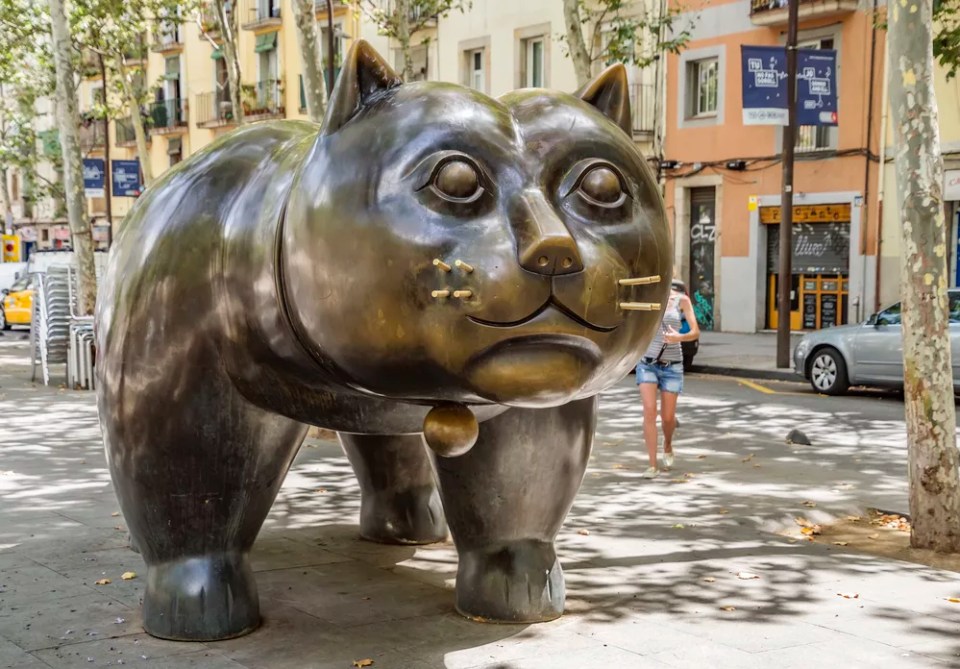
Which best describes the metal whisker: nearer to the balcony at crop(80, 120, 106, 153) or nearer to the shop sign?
the shop sign

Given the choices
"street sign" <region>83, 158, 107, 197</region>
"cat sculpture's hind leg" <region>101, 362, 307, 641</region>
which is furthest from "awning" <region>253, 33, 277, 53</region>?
"cat sculpture's hind leg" <region>101, 362, 307, 641</region>

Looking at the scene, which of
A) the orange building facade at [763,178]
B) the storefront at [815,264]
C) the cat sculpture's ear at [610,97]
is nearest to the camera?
the cat sculpture's ear at [610,97]

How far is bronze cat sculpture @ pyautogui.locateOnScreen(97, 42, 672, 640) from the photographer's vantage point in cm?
321

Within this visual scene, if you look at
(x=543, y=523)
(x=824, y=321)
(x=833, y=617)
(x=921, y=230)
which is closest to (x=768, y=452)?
(x=921, y=230)

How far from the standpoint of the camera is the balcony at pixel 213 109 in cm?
3866

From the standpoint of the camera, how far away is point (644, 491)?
7672 mm

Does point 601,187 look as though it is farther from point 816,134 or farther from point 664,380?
point 816,134

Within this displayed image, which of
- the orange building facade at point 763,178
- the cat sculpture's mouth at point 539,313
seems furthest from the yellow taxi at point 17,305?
the cat sculpture's mouth at point 539,313

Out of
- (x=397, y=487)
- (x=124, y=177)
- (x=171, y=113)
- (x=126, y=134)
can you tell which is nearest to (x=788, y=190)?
(x=397, y=487)

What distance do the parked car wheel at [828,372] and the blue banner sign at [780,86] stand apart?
141 inches

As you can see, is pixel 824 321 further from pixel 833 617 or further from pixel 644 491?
pixel 833 617

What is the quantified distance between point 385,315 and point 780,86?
14.7m

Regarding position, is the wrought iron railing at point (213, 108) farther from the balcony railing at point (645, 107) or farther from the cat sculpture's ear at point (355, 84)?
the cat sculpture's ear at point (355, 84)

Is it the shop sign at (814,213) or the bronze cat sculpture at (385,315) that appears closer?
the bronze cat sculpture at (385,315)
